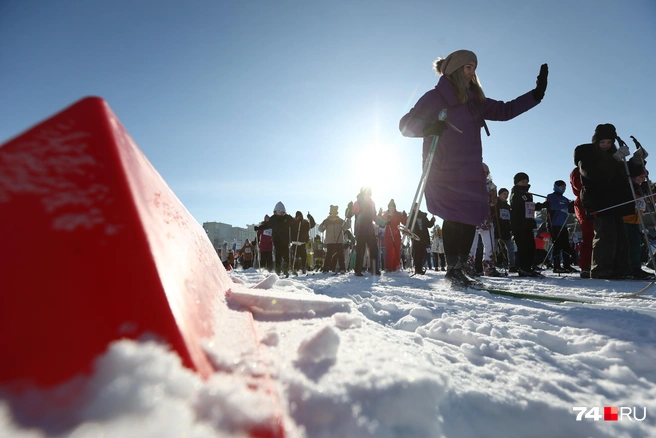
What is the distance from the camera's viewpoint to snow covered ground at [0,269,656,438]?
464 mm

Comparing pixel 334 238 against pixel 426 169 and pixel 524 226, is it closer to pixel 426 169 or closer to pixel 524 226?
pixel 524 226

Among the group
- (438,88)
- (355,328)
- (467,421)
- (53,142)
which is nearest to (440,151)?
(438,88)

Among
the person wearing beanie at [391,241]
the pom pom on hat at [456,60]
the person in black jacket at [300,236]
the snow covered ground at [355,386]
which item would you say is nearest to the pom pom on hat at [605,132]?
the pom pom on hat at [456,60]

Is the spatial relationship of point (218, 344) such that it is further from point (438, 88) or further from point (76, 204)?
point (438, 88)

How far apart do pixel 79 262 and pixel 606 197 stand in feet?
16.2

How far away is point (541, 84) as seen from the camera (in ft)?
10.0

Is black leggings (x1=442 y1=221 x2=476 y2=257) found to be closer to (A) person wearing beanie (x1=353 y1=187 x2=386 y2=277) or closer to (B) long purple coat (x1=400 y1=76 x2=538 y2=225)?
(B) long purple coat (x1=400 y1=76 x2=538 y2=225)

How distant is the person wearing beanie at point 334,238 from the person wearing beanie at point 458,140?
5.39 metres

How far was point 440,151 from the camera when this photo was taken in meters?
3.11

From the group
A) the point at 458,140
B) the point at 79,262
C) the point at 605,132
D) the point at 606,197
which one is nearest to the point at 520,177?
the point at 605,132

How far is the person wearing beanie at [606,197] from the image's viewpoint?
3.80 metres

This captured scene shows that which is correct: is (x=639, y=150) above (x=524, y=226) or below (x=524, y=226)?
above

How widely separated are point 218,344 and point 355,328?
518mm

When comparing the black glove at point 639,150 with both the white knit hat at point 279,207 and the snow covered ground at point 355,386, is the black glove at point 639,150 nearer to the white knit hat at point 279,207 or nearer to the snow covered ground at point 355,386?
the snow covered ground at point 355,386
